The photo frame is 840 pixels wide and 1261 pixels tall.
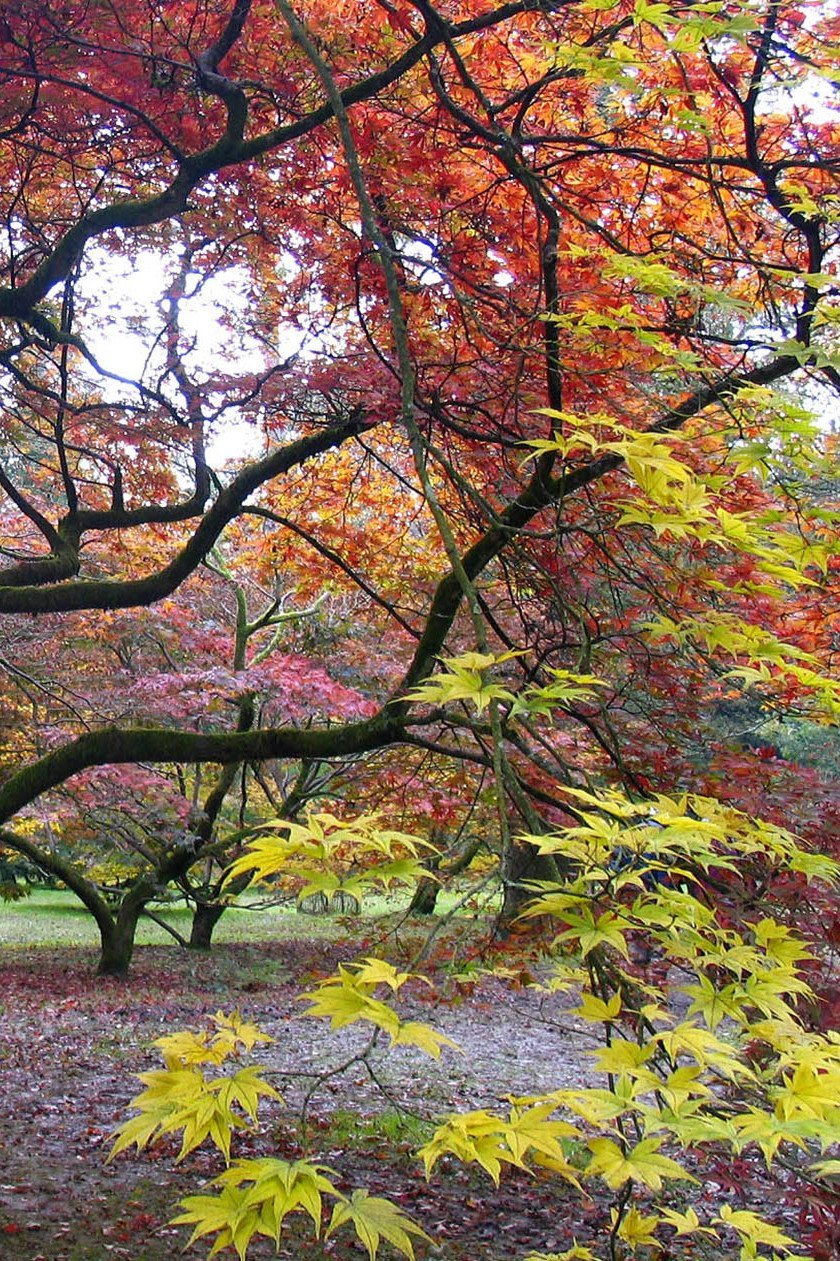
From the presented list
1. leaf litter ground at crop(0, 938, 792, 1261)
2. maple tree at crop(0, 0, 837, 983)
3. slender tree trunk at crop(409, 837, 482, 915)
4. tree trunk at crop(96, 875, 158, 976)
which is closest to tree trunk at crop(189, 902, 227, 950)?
leaf litter ground at crop(0, 938, 792, 1261)

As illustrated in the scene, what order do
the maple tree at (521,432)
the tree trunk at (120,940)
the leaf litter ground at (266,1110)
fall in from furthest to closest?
1. the tree trunk at (120,940)
2. the leaf litter ground at (266,1110)
3. the maple tree at (521,432)

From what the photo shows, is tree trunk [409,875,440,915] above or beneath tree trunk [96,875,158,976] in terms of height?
above

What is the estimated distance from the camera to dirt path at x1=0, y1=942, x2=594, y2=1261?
393 centimetres

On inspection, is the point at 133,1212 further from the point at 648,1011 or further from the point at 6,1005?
the point at 6,1005

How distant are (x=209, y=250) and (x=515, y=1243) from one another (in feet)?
16.7

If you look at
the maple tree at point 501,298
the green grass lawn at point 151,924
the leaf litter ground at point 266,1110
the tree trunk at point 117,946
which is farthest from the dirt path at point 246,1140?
the green grass lawn at point 151,924

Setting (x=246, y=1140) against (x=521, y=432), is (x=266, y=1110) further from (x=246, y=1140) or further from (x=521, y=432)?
(x=521, y=432)

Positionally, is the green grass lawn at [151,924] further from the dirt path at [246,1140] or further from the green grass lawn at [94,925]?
the dirt path at [246,1140]

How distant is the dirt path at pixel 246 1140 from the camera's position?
393cm

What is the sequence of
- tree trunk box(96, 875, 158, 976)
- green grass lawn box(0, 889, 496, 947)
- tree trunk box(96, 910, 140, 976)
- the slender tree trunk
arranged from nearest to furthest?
the slender tree trunk → tree trunk box(96, 875, 158, 976) → tree trunk box(96, 910, 140, 976) → green grass lawn box(0, 889, 496, 947)

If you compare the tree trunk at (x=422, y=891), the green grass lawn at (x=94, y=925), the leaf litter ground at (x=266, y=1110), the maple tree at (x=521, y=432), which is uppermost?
the maple tree at (x=521, y=432)

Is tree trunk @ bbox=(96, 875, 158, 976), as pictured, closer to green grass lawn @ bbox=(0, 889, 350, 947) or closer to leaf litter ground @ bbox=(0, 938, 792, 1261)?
leaf litter ground @ bbox=(0, 938, 792, 1261)

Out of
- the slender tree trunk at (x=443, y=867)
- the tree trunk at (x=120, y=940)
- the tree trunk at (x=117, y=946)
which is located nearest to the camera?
the slender tree trunk at (x=443, y=867)

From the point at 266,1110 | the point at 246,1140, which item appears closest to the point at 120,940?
the point at 266,1110
